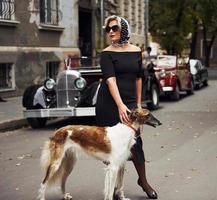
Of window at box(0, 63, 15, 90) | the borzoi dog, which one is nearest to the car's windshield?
window at box(0, 63, 15, 90)

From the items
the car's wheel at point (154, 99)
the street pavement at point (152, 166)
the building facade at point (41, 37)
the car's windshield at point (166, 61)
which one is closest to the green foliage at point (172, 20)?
→ the building facade at point (41, 37)

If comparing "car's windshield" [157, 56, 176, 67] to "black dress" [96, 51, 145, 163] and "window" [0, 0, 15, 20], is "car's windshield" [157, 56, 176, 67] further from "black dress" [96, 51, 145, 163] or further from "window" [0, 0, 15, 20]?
"black dress" [96, 51, 145, 163]

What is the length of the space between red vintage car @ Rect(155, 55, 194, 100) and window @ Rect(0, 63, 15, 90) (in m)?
5.03

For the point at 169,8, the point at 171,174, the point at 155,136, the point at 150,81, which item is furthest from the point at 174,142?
the point at 169,8

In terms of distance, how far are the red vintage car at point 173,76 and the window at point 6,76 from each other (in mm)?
5026

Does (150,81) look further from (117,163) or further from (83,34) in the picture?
(83,34)

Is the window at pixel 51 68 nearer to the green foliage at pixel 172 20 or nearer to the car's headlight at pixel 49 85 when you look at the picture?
the car's headlight at pixel 49 85

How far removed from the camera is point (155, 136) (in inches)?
452

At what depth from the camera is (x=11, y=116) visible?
45.9ft

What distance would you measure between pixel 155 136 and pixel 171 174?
3754 millimetres

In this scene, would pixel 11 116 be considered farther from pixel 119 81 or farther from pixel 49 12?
pixel 49 12

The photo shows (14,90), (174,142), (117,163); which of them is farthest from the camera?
(14,90)

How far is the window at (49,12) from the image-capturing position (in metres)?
22.1

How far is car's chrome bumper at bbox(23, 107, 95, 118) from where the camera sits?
40.5ft
